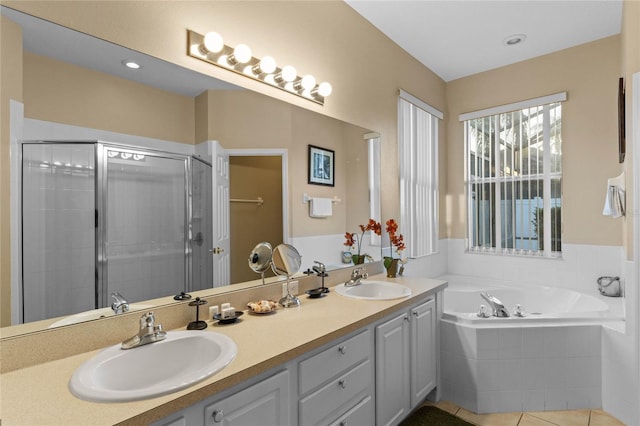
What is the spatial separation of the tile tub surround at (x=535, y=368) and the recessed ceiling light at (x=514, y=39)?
7.89 ft

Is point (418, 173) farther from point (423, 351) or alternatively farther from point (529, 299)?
point (423, 351)

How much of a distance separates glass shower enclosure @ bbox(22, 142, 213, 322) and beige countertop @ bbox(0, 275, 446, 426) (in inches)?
7.7

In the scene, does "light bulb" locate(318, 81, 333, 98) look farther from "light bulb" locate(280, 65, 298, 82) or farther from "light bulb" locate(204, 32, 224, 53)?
"light bulb" locate(204, 32, 224, 53)

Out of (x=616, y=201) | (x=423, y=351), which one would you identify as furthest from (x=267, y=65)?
(x=616, y=201)

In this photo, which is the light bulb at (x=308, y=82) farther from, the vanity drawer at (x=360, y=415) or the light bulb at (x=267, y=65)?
the vanity drawer at (x=360, y=415)

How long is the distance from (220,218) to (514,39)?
9.93 feet

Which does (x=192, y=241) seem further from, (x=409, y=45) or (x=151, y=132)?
(x=409, y=45)

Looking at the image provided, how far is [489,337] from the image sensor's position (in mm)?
2338

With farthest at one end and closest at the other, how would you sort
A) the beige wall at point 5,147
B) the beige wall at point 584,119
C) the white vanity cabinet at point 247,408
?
1. the beige wall at point 584,119
2. the beige wall at point 5,147
3. the white vanity cabinet at point 247,408

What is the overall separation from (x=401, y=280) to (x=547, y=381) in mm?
1160

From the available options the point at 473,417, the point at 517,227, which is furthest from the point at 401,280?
the point at 517,227

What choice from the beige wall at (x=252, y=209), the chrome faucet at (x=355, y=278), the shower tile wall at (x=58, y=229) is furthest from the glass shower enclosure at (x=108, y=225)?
the chrome faucet at (x=355, y=278)

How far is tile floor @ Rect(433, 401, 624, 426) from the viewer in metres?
2.19

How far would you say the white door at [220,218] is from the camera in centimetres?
172
